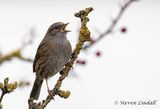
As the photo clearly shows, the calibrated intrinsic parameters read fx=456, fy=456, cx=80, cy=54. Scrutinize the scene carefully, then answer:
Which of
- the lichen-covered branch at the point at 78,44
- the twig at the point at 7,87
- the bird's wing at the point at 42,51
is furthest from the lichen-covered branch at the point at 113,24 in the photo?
the twig at the point at 7,87

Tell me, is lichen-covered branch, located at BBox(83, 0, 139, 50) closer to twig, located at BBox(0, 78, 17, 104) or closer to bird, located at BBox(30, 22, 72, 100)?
bird, located at BBox(30, 22, 72, 100)

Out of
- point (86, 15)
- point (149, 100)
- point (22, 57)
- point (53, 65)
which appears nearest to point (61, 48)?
point (53, 65)

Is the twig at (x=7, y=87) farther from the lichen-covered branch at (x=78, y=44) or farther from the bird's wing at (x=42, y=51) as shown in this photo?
the bird's wing at (x=42, y=51)

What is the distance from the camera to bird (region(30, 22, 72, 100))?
5785mm

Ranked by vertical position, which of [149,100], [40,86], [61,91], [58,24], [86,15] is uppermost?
[58,24]

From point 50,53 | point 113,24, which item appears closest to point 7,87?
point 113,24

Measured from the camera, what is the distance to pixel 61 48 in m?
5.79

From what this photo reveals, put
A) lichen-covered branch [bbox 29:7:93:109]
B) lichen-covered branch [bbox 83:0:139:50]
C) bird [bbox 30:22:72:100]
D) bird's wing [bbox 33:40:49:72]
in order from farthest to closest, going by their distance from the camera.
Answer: bird's wing [bbox 33:40:49:72], bird [bbox 30:22:72:100], lichen-covered branch [bbox 83:0:139:50], lichen-covered branch [bbox 29:7:93:109]

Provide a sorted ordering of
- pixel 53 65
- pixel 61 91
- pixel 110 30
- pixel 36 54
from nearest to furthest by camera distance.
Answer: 1. pixel 61 91
2. pixel 110 30
3. pixel 53 65
4. pixel 36 54

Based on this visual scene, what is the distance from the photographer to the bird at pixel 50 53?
578 cm

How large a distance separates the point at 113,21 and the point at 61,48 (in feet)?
2.43

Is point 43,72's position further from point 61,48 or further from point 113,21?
point 113,21

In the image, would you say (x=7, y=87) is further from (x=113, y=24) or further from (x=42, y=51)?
(x=42, y=51)

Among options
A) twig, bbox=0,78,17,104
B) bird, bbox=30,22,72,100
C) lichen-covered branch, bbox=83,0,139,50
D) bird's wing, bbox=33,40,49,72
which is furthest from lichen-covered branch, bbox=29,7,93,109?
bird's wing, bbox=33,40,49,72
